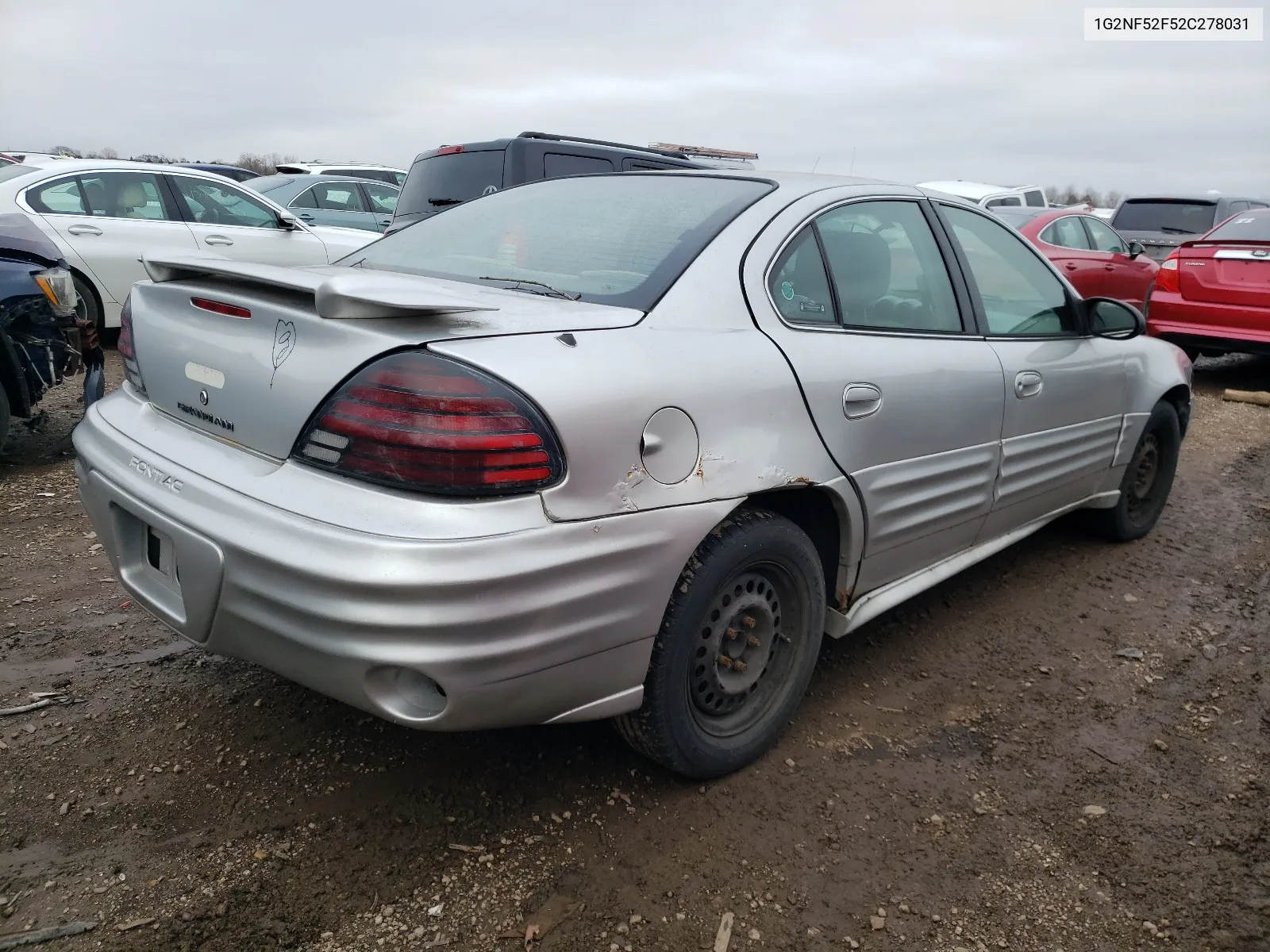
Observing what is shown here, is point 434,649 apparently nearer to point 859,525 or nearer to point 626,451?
point 626,451

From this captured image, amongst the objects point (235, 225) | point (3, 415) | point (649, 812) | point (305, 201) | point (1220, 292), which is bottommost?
point (649, 812)

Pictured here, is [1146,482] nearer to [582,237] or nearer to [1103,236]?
[582,237]

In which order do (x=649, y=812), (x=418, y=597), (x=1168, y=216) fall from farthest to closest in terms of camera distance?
(x=1168, y=216), (x=649, y=812), (x=418, y=597)

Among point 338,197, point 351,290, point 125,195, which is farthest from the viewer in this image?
point 338,197

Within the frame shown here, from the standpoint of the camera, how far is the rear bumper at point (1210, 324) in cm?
716

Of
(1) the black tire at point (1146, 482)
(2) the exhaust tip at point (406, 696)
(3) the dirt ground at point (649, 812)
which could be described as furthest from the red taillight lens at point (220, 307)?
(1) the black tire at point (1146, 482)

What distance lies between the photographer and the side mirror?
11.7 ft

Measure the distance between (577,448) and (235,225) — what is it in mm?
7143

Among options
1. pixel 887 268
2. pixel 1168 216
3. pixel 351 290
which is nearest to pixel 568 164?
pixel 887 268

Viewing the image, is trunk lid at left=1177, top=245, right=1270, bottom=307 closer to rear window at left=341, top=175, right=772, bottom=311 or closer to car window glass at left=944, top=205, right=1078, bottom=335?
car window glass at left=944, top=205, right=1078, bottom=335

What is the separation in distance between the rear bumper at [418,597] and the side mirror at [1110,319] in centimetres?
231

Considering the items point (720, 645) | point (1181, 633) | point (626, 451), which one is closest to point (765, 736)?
point (720, 645)

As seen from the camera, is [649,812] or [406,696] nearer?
[406,696]

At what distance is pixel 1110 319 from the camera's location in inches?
142
